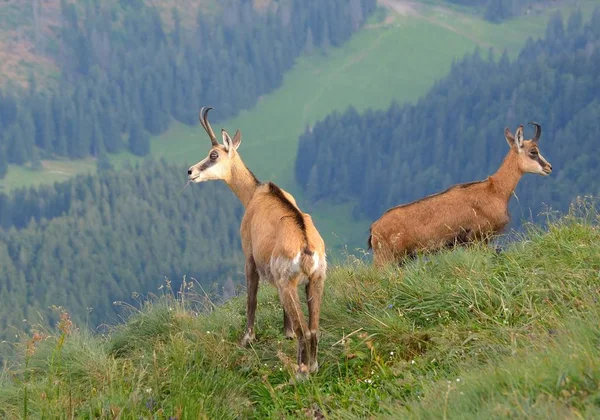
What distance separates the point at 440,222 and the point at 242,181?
2.96 m

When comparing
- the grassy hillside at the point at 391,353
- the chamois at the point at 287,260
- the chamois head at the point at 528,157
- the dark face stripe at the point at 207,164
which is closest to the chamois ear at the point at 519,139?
the chamois head at the point at 528,157

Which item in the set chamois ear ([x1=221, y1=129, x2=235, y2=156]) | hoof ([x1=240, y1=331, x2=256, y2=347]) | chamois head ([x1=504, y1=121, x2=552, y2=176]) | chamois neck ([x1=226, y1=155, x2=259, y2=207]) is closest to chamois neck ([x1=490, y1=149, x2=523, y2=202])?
chamois head ([x1=504, y1=121, x2=552, y2=176])

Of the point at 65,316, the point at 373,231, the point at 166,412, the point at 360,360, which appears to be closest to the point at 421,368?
the point at 360,360

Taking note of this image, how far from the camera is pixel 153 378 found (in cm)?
946

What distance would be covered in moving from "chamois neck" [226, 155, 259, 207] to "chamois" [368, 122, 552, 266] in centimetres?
189

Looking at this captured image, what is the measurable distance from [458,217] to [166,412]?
6.62 meters

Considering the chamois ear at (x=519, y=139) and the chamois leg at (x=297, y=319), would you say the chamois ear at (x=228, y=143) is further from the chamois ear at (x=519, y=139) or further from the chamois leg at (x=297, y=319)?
the chamois ear at (x=519, y=139)

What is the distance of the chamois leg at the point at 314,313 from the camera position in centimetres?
942

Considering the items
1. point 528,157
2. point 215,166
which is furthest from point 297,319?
point 528,157

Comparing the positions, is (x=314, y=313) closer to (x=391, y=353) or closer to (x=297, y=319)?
(x=297, y=319)

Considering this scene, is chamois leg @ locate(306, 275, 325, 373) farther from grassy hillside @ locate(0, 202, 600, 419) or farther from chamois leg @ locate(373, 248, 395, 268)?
chamois leg @ locate(373, 248, 395, 268)

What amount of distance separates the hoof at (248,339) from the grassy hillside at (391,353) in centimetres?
11

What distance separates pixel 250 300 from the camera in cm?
1087

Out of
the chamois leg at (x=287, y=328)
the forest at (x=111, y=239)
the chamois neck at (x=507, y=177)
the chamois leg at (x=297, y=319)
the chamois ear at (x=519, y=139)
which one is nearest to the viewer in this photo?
the chamois leg at (x=297, y=319)
